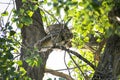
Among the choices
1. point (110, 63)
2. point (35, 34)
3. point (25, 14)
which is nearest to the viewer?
point (25, 14)

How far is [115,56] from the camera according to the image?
302cm

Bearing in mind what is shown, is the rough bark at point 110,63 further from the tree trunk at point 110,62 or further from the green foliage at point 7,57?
the green foliage at point 7,57

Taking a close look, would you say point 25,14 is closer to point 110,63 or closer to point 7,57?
point 7,57

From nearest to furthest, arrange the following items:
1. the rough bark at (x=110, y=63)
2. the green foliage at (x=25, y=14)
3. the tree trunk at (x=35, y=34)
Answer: the green foliage at (x=25, y=14)
the rough bark at (x=110, y=63)
the tree trunk at (x=35, y=34)

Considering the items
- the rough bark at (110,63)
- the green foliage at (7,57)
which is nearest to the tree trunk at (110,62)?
the rough bark at (110,63)

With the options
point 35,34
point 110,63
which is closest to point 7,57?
point 110,63

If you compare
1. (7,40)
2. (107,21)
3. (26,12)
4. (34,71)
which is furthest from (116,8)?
(34,71)

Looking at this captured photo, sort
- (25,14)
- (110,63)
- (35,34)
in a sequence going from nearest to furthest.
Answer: (25,14)
(110,63)
(35,34)

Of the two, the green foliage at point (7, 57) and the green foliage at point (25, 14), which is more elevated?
the green foliage at point (25, 14)

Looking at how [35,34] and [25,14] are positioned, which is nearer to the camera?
[25,14]

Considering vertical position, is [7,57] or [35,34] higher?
[35,34]

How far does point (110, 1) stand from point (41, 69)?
208 cm

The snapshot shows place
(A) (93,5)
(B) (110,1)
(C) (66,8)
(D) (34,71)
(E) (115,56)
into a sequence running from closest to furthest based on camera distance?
1. (A) (93,5)
2. (C) (66,8)
3. (B) (110,1)
4. (E) (115,56)
5. (D) (34,71)

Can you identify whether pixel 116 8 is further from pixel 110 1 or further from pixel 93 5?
pixel 93 5
